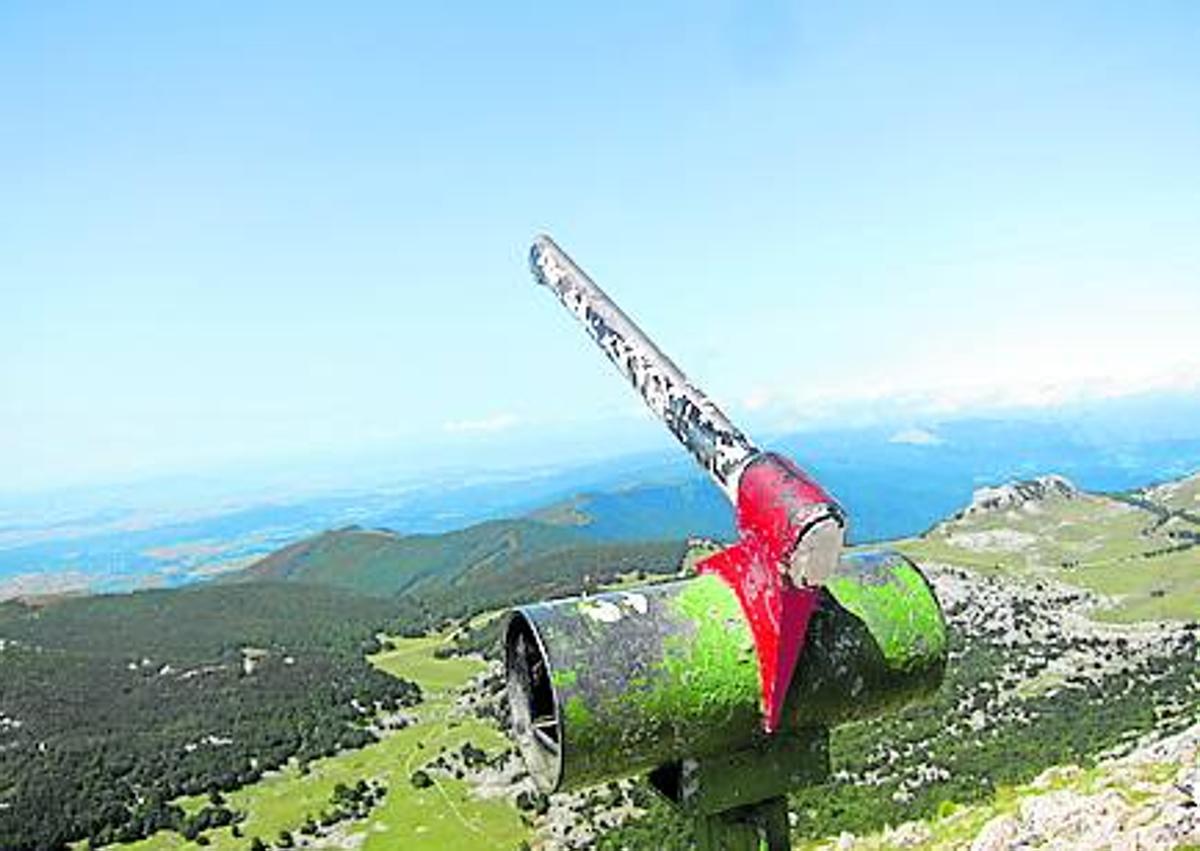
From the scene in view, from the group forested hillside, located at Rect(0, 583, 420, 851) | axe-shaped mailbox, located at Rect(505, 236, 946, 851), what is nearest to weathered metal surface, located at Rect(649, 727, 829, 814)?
axe-shaped mailbox, located at Rect(505, 236, 946, 851)

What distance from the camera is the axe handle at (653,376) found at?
5.60 metres

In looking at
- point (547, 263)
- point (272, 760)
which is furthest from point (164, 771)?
point (547, 263)

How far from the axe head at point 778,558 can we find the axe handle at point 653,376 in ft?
0.84

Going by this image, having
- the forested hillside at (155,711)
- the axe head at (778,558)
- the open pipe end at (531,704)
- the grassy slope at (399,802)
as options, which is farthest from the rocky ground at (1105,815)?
the forested hillside at (155,711)

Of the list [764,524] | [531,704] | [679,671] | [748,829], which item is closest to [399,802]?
[531,704]

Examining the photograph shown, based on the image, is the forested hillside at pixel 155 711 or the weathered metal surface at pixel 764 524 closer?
the weathered metal surface at pixel 764 524

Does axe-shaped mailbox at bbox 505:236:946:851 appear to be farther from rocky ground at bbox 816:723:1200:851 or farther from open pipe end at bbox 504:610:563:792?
rocky ground at bbox 816:723:1200:851

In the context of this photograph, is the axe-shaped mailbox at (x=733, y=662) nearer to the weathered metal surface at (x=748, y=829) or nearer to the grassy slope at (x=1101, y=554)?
the weathered metal surface at (x=748, y=829)

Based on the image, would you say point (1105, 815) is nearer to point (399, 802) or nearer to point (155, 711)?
point (399, 802)

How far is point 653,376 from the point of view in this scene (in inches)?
254

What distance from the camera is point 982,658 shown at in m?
110

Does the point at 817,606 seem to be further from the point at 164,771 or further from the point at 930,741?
the point at 164,771

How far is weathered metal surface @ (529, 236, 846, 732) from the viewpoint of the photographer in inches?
187

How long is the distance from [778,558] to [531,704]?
169 centimetres
